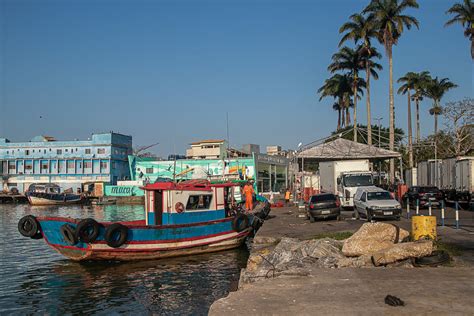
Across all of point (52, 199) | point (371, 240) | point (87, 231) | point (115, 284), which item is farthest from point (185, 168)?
point (371, 240)

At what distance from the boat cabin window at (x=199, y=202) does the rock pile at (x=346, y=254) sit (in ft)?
21.4

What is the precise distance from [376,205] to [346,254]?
1061 centimetres

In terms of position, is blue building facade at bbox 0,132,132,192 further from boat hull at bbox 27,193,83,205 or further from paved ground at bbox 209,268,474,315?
paved ground at bbox 209,268,474,315

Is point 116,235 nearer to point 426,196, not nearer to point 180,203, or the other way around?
point 180,203

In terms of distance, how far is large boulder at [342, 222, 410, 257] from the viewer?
12883mm

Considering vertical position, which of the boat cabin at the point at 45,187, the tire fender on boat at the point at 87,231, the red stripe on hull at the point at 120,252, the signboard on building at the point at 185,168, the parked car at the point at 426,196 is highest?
the signboard on building at the point at 185,168

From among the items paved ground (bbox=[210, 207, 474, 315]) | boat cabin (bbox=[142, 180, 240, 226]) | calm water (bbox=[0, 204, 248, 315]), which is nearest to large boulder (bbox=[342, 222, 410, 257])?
paved ground (bbox=[210, 207, 474, 315])

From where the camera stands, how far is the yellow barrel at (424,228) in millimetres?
13711

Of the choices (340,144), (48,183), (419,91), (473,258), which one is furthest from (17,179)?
(473,258)

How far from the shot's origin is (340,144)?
43375 mm

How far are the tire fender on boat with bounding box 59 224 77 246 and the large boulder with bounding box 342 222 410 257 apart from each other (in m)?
10.7

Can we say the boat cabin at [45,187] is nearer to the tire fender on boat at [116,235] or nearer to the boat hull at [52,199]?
the boat hull at [52,199]

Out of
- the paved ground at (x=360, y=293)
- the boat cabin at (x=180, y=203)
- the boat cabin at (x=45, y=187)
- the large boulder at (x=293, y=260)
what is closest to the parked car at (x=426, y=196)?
the boat cabin at (x=180, y=203)

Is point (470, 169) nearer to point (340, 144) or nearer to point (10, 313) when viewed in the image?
point (340, 144)
